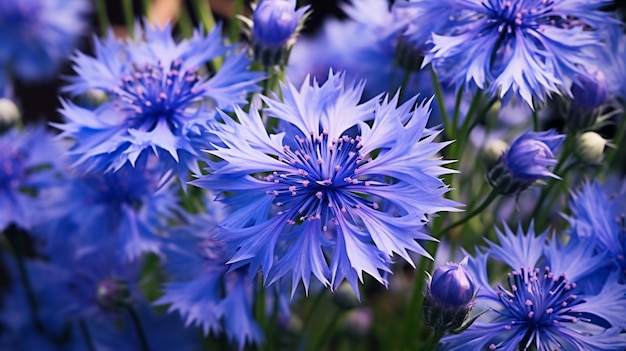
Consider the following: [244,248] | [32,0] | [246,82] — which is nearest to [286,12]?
[246,82]

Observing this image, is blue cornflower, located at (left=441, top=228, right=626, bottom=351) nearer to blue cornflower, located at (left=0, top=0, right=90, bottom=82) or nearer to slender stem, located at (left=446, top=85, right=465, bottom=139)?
slender stem, located at (left=446, top=85, right=465, bottom=139)

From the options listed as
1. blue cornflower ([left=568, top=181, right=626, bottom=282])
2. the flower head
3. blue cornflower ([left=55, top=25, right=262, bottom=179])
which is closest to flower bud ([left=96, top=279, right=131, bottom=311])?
blue cornflower ([left=55, top=25, right=262, bottom=179])

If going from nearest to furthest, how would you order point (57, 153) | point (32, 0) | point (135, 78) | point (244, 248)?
point (244, 248) → point (135, 78) → point (57, 153) → point (32, 0)

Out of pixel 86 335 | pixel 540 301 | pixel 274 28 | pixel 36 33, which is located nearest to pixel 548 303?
pixel 540 301

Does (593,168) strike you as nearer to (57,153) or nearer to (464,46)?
(464,46)

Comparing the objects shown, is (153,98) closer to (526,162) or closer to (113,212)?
(113,212)

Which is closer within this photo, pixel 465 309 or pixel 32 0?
pixel 465 309
